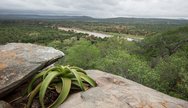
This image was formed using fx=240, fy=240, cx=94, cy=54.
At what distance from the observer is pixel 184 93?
13.2 meters

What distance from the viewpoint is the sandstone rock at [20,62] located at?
4762mm

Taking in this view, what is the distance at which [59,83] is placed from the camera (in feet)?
17.2

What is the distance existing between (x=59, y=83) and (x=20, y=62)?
3.14ft

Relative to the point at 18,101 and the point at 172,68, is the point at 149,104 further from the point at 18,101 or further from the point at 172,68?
the point at 172,68

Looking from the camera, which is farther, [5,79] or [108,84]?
[108,84]

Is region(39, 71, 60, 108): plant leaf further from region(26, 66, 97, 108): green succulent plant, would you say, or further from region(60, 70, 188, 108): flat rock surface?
region(60, 70, 188, 108): flat rock surface

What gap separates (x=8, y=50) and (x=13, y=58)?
484 millimetres

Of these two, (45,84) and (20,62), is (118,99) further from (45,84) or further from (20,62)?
(20,62)

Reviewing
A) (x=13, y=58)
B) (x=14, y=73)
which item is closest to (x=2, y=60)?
(x=13, y=58)

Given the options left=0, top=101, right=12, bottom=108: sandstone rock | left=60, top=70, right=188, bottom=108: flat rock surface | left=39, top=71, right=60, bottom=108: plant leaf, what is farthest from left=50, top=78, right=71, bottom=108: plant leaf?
left=0, top=101, right=12, bottom=108: sandstone rock

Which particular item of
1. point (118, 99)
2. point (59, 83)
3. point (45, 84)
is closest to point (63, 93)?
point (45, 84)

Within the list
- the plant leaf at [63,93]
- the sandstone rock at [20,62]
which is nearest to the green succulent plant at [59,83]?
the plant leaf at [63,93]

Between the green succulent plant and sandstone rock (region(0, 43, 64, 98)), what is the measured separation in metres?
0.30

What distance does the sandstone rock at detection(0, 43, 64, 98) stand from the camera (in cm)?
476
